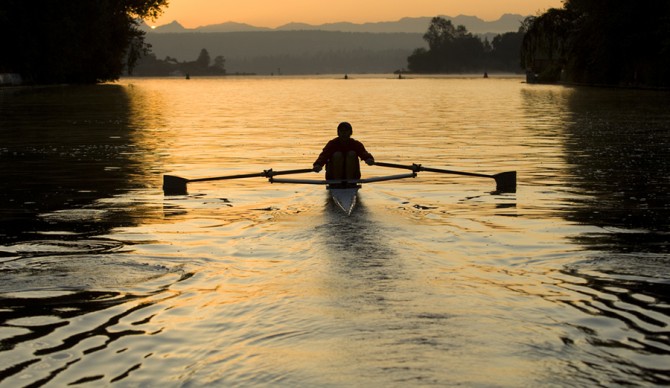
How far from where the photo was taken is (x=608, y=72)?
9306 cm

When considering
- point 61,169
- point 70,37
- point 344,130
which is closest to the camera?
point 344,130

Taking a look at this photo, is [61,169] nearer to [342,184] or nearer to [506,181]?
[342,184]

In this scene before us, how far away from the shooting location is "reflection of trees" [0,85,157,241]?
646 inches

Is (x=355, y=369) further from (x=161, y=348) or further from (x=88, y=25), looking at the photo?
(x=88, y=25)

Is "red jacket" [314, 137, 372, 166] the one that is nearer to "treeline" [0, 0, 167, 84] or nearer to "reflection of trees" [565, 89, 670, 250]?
"reflection of trees" [565, 89, 670, 250]

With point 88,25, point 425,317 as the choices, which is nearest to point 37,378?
point 425,317

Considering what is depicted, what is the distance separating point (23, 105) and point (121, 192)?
45.0m

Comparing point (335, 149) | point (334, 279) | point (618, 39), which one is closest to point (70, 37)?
point (618, 39)

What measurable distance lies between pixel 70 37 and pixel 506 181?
86329 millimetres

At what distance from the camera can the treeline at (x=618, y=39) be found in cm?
8425

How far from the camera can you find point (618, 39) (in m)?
87.7

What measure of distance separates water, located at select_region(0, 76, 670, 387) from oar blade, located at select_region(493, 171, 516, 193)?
13.2 inches

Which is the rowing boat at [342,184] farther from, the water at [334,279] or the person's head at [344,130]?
the person's head at [344,130]

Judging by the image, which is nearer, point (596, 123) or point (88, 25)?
point (596, 123)
